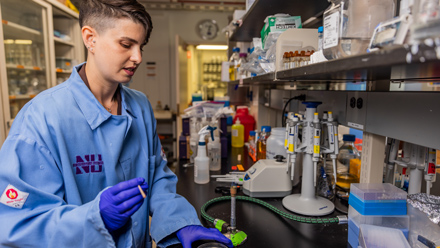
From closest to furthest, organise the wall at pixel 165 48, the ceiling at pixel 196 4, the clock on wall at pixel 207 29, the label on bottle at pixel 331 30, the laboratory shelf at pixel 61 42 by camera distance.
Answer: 1. the label on bottle at pixel 331 30
2. the laboratory shelf at pixel 61 42
3. the ceiling at pixel 196 4
4. the wall at pixel 165 48
5. the clock on wall at pixel 207 29

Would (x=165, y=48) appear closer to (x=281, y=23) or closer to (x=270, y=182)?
(x=281, y=23)

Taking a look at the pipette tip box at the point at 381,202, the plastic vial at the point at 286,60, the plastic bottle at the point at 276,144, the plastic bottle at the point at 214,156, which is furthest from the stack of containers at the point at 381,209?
→ the plastic bottle at the point at 214,156

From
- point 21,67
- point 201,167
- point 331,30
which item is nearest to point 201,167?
point 201,167

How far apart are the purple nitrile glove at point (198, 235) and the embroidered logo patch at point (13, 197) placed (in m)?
0.51

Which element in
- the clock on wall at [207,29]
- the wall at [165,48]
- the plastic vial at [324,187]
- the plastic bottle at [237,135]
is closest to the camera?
the plastic vial at [324,187]

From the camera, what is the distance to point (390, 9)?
69 cm

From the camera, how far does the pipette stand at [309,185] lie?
1.16m

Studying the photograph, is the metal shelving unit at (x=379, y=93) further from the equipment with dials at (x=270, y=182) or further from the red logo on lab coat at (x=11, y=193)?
the red logo on lab coat at (x=11, y=193)

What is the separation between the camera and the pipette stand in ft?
3.79

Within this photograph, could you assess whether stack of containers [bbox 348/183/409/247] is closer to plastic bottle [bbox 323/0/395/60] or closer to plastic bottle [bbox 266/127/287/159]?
plastic bottle [bbox 323/0/395/60]

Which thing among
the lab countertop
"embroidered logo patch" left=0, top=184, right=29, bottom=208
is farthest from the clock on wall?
"embroidered logo patch" left=0, top=184, right=29, bottom=208

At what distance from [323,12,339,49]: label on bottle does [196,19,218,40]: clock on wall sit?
537 cm

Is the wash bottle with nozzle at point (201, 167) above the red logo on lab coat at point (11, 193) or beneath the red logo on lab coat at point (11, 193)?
beneath

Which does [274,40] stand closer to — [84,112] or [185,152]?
[84,112]
